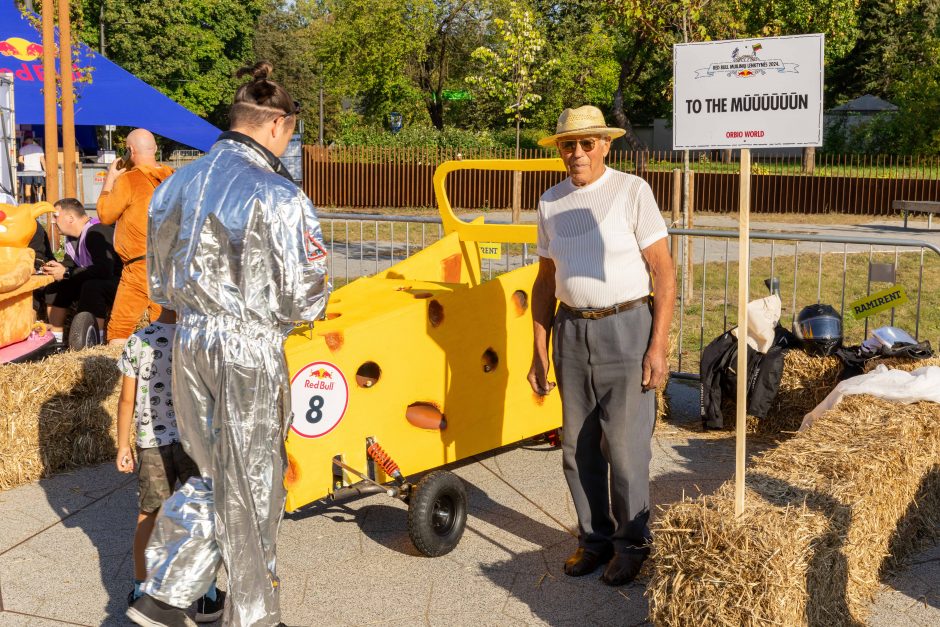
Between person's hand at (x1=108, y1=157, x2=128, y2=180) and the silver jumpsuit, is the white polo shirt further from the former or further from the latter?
person's hand at (x1=108, y1=157, x2=128, y2=180)

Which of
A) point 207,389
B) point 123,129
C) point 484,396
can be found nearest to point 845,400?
point 484,396

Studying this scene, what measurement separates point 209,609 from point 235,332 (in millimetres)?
1380

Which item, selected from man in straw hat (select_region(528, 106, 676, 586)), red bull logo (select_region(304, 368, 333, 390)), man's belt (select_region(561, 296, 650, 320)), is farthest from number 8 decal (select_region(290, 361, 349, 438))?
man's belt (select_region(561, 296, 650, 320))

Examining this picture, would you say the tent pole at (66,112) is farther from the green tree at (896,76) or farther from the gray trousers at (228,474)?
the green tree at (896,76)

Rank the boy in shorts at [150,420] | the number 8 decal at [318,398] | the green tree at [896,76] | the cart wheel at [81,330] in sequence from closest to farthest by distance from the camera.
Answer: the boy in shorts at [150,420], the number 8 decal at [318,398], the cart wheel at [81,330], the green tree at [896,76]

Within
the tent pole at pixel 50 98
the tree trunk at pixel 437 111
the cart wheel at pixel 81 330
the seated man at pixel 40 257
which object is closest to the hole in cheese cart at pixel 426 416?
the cart wheel at pixel 81 330

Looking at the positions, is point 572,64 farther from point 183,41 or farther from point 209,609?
point 209,609

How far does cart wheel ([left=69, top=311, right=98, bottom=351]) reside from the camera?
807 centimetres

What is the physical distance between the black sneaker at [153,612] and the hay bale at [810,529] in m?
1.62

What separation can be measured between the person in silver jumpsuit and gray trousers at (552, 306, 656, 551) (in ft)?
4.48

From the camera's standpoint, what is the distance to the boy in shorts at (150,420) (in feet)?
12.7

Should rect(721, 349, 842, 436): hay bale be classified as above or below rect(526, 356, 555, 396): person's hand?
below

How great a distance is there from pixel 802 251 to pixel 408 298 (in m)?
12.9

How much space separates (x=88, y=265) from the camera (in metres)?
8.38
